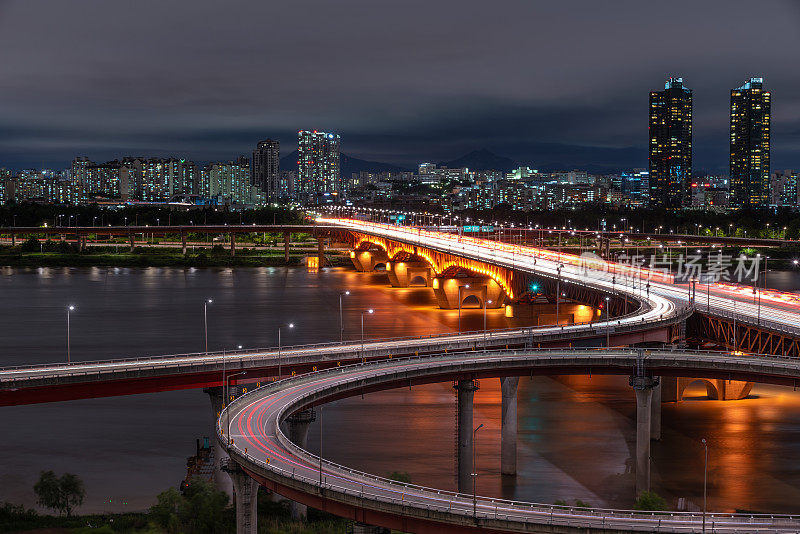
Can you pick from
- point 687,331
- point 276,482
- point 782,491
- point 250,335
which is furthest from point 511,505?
point 250,335

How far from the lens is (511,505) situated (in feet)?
72.4

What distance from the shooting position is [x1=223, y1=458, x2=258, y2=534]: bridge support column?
24.8m

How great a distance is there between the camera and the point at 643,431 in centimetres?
3353

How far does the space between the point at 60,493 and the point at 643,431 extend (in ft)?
67.7

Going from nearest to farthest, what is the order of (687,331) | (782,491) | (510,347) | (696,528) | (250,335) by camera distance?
(696,528), (782,491), (510,347), (687,331), (250,335)

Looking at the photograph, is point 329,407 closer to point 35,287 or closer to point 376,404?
point 376,404

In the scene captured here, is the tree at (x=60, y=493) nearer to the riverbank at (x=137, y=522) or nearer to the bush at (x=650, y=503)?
the riverbank at (x=137, y=522)

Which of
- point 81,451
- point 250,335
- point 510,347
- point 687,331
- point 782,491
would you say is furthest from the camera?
point 250,335

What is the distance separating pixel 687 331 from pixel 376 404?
17.6 meters

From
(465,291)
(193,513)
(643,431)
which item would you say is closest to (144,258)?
(465,291)

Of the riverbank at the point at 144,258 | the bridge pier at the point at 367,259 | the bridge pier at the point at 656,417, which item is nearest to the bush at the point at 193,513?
the bridge pier at the point at 656,417

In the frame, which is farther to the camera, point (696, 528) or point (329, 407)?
point (329, 407)

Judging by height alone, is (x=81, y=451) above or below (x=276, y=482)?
below

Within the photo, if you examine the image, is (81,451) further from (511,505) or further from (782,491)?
(782,491)
